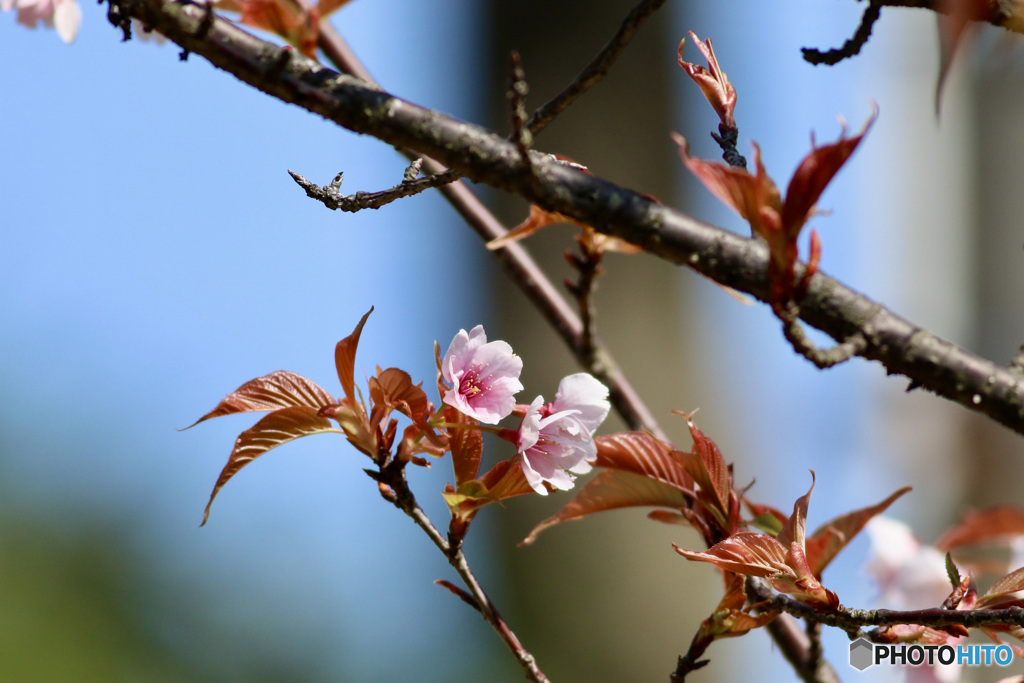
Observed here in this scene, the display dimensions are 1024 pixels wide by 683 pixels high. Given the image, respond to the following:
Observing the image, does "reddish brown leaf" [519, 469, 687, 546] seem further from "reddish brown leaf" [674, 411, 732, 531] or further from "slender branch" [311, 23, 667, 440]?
"slender branch" [311, 23, 667, 440]

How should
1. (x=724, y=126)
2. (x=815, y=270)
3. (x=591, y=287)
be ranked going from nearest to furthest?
1. (x=815, y=270)
2. (x=724, y=126)
3. (x=591, y=287)

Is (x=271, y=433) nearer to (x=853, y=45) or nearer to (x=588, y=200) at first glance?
(x=588, y=200)

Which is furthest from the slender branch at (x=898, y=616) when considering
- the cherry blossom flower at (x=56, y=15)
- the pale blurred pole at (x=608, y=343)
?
the pale blurred pole at (x=608, y=343)

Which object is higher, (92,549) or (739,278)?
(92,549)

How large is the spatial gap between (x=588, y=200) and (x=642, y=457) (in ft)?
0.69

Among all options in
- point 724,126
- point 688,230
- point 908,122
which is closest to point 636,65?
point 724,126

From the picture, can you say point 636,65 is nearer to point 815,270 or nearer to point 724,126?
point 724,126

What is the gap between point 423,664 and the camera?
252cm

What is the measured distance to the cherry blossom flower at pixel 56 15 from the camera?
522 mm

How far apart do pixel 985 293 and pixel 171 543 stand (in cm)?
276

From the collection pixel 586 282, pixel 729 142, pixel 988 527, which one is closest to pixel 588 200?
pixel 729 142

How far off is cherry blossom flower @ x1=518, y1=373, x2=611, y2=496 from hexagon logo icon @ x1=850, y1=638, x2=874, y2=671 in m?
0.28

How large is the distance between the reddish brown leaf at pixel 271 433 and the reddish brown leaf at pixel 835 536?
308 millimetres

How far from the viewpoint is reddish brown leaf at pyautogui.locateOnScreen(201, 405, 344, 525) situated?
16.0 inches
